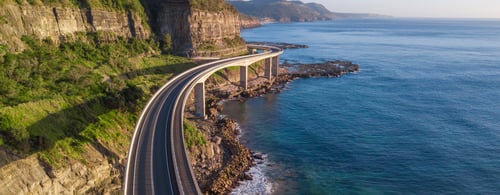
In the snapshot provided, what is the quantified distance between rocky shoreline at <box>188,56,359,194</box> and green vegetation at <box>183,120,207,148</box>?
1.32 m

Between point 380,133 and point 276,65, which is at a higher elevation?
point 276,65

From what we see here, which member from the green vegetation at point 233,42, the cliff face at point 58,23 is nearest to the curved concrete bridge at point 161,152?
the cliff face at point 58,23

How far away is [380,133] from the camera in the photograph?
7019 cm

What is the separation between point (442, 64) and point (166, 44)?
408ft

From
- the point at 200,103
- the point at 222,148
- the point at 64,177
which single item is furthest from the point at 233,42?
the point at 64,177

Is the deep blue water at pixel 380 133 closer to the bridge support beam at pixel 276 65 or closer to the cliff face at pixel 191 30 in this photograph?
the bridge support beam at pixel 276 65

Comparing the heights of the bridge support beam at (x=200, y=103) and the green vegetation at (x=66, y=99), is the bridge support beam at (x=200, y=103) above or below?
below

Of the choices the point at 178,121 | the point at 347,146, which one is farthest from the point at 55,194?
the point at 347,146

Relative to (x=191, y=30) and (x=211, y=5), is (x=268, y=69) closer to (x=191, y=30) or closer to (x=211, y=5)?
(x=191, y=30)

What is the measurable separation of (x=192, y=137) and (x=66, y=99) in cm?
2127

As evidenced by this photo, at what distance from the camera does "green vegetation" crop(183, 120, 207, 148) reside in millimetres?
59156

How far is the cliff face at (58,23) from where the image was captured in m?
64.1

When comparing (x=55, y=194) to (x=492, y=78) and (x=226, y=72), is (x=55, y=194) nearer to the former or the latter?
(x=226, y=72)

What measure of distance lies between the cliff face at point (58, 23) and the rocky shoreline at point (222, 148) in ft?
102
